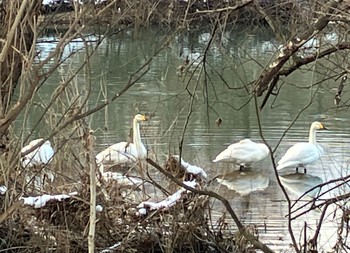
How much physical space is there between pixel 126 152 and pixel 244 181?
98.2 inches

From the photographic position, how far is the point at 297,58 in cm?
353

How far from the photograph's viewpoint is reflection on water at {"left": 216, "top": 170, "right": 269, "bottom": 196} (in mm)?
7099

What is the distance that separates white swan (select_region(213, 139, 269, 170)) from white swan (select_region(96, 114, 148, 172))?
937mm

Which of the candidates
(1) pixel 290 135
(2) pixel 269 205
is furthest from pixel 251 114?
(2) pixel 269 205

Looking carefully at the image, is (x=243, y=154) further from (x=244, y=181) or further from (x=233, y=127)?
(x=233, y=127)

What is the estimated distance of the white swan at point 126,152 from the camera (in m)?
5.36

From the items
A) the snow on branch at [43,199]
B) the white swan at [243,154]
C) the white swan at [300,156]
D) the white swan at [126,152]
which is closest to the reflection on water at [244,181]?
the white swan at [243,154]

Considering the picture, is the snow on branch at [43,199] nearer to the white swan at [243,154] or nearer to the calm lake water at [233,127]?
the calm lake water at [233,127]

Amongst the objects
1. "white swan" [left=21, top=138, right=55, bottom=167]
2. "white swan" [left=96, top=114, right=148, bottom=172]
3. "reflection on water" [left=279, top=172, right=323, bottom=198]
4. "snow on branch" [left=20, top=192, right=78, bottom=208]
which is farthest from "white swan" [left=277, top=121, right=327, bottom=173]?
"snow on branch" [left=20, top=192, right=78, bottom=208]

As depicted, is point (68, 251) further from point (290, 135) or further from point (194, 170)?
point (290, 135)

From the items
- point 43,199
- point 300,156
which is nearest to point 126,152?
point 43,199

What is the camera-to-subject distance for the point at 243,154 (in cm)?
782

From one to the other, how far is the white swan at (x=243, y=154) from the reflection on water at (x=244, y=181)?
14 centimetres

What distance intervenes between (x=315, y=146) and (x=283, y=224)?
2637 mm
